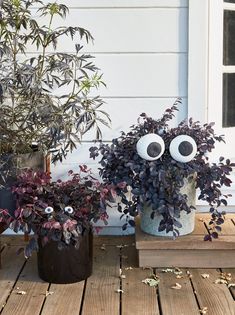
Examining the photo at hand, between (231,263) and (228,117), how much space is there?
1023 millimetres

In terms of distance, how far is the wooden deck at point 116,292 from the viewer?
2.14m

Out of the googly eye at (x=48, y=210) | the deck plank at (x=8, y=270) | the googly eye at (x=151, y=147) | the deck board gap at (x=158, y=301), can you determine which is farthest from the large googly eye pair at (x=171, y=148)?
the deck plank at (x=8, y=270)

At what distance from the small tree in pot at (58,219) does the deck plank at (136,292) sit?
0.71 ft

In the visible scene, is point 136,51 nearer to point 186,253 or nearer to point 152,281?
point 186,253

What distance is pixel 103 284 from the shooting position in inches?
94.7

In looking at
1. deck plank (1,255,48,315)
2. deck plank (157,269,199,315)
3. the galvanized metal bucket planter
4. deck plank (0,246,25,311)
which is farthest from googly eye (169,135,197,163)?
deck plank (0,246,25,311)

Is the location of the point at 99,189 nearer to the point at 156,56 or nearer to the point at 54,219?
the point at 54,219

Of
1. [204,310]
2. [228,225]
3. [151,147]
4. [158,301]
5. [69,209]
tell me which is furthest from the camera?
[228,225]

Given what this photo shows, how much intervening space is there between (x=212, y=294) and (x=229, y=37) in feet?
5.45

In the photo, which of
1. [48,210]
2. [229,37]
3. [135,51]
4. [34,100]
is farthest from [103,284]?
[229,37]

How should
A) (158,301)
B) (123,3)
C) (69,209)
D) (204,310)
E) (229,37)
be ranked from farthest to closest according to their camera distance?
(229,37)
(123,3)
(69,209)
(158,301)
(204,310)

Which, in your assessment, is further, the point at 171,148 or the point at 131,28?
the point at 131,28

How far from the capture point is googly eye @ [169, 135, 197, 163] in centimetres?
244

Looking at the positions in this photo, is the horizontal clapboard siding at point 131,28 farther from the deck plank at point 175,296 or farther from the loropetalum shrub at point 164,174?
the deck plank at point 175,296
